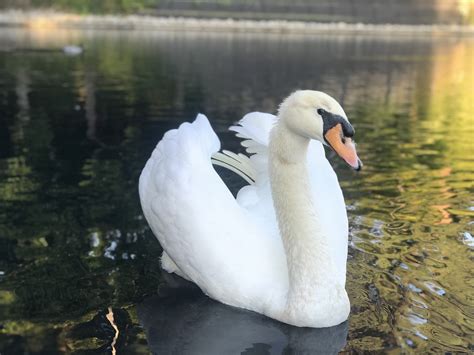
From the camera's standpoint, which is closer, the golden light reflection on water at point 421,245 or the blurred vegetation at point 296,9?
the golden light reflection on water at point 421,245

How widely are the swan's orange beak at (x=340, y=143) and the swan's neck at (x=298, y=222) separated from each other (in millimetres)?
376

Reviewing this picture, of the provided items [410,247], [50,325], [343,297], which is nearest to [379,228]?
[410,247]

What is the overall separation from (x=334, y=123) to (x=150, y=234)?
9.10ft

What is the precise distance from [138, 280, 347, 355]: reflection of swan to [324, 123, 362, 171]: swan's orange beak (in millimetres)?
1205

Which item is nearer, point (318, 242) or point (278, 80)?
point (318, 242)

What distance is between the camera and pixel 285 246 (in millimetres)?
4273

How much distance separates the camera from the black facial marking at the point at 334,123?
12.0 feet

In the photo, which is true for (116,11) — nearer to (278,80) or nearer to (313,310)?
(278,80)

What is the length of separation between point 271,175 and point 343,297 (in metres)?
0.88

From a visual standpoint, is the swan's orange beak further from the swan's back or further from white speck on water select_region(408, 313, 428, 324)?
white speck on water select_region(408, 313, 428, 324)

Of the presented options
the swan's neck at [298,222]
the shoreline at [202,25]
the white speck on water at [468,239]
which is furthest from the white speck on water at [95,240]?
the shoreline at [202,25]

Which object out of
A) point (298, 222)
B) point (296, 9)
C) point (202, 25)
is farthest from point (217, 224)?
point (296, 9)

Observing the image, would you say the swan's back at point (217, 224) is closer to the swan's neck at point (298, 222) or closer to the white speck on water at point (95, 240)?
the swan's neck at point (298, 222)

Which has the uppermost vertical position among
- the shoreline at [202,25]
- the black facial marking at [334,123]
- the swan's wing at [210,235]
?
the black facial marking at [334,123]
